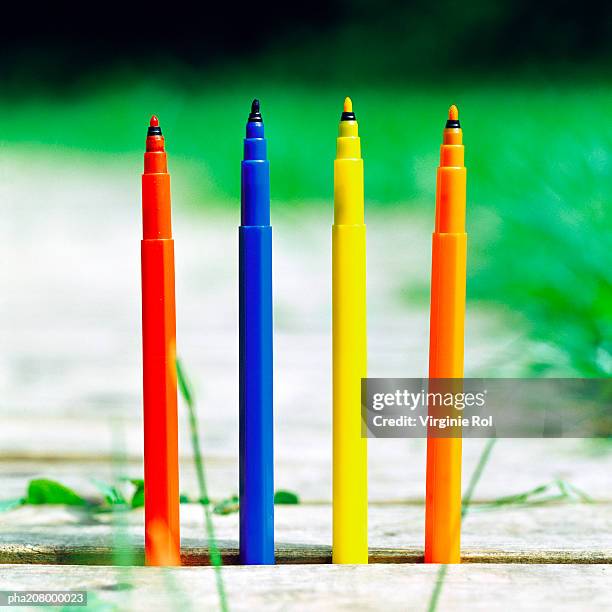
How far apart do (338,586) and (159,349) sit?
0.09 metres

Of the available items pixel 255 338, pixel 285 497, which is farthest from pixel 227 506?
pixel 255 338

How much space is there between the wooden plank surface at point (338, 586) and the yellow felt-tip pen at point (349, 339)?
15mm

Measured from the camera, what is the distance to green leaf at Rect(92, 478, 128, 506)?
37 cm

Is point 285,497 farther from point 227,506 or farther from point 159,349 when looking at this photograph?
point 159,349

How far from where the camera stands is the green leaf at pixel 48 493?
385mm

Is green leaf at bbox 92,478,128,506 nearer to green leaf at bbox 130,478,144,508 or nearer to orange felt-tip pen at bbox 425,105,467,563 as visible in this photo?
green leaf at bbox 130,478,144,508

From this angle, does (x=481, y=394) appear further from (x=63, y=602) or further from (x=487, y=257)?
(x=487, y=257)

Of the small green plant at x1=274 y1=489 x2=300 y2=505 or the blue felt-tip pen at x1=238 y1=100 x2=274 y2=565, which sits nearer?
the blue felt-tip pen at x1=238 y1=100 x2=274 y2=565

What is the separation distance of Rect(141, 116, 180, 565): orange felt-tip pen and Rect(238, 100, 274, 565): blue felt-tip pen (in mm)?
21

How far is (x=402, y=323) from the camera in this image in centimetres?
72

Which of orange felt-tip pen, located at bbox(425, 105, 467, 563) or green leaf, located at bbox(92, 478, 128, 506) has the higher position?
orange felt-tip pen, located at bbox(425, 105, 467, 563)

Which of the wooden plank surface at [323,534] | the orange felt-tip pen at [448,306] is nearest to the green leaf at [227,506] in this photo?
the wooden plank surface at [323,534]

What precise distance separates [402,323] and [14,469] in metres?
0.35

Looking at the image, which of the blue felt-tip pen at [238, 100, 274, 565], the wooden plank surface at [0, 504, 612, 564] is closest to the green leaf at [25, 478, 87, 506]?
the wooden plank surface at [0, 504, 612, 564]
